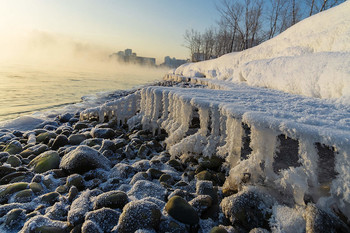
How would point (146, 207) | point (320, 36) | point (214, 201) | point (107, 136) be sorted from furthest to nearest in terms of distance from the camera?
point (320, 36) → point (107, 136) → point (214, 201) → point (146, 207)

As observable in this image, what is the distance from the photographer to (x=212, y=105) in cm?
290

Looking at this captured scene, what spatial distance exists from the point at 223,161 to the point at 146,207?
4.72 ft

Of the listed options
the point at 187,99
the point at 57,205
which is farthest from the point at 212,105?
the point at 57,205

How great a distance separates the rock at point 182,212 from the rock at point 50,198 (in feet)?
4.04

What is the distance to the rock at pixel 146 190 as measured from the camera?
2.15 metres

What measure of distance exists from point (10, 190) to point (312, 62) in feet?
21.5

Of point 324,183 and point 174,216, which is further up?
point 324,183

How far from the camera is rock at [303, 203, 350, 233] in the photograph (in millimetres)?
1529

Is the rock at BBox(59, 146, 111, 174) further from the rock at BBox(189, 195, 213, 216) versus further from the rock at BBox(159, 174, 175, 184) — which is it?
the rock at BBox(189, 195, 213, 216)

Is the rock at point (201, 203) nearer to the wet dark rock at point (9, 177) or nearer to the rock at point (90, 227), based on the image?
the rock at point (90, 227)

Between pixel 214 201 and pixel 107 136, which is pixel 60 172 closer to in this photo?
pixel 107 136

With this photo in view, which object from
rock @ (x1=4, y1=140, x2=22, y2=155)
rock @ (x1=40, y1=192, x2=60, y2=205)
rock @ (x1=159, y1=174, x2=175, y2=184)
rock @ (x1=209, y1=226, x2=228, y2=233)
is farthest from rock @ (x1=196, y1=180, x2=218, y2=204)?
rock @ (x1=4, y1=140, x2=22, y2=155)

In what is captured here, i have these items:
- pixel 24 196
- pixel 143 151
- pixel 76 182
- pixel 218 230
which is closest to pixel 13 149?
pixel 24 196

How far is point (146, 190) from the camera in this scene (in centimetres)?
221
